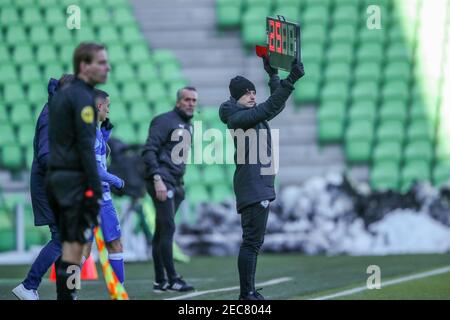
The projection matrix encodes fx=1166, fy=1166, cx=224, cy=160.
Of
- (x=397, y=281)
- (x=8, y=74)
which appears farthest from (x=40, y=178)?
(x=8, y=74)

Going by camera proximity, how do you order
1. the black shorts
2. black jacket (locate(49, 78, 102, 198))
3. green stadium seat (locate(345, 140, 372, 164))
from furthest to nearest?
green stadium seat (locate(345, 140, 372, 164)) < the black shorts < black jacket (locate(49, 78, 102, 198))

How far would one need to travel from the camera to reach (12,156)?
671 inches

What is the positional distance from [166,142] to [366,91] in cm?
788

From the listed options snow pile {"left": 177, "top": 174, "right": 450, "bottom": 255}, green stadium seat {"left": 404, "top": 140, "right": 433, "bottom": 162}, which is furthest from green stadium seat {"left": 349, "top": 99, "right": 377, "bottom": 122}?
snow pile {"left": 177, "top": 174, "right": 450, "bottom": 255}

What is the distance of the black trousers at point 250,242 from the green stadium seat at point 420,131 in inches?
354

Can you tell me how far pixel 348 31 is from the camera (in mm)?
18422

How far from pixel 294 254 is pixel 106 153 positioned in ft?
20.1

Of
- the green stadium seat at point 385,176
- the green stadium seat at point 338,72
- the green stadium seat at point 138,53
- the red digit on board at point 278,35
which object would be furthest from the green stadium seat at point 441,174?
the red digit on board at point 278,35

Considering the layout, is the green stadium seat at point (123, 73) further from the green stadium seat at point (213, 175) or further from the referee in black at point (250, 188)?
the referee in black at point (250, 188)

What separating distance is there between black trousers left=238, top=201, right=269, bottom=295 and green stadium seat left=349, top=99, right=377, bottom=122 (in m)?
9.10

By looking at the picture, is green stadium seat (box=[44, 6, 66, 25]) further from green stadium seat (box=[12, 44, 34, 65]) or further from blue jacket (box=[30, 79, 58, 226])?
blue jacket (box=[30, 79, 58, 226])

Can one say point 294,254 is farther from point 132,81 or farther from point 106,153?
point 106,153

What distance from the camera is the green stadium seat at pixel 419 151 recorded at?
16672 mm

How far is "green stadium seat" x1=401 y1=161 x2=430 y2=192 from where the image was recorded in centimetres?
1631
